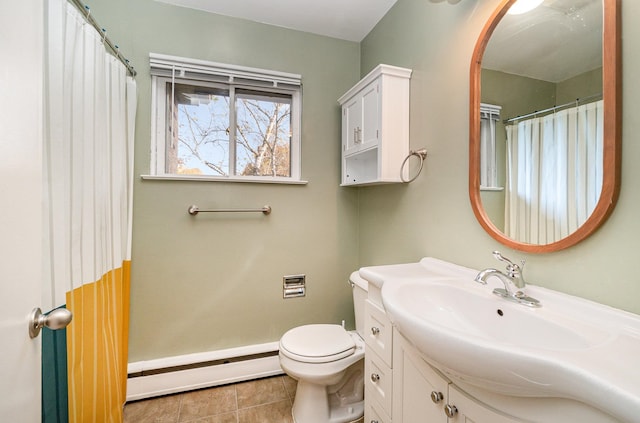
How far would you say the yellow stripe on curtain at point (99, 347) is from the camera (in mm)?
986

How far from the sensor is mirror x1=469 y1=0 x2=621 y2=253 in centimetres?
74

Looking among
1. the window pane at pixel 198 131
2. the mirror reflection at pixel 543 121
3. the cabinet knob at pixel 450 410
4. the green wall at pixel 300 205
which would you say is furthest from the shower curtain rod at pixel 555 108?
the window pane at pixel 198 131

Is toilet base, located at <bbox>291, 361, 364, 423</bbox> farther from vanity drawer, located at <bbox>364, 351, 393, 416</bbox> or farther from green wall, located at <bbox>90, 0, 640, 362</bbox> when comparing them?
green wall, located at <bbox>90, 0, 640, 362</bbox>

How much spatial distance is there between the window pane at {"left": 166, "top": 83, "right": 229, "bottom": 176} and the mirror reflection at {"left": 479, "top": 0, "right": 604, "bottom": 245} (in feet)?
5.08

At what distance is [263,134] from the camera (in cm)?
197

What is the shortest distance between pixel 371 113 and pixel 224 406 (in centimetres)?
191

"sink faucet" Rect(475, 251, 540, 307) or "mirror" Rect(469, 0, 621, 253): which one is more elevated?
"mirror" Rect(469, 0, 621, 253)

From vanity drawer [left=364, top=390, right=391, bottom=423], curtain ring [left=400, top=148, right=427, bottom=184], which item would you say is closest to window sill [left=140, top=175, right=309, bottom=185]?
curtain ring [left=400, top=148, right=427, bottom=184]

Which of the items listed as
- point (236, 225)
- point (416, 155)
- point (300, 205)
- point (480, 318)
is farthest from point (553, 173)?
point (236, 225)

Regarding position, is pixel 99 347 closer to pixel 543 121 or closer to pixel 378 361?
pixel 378 361

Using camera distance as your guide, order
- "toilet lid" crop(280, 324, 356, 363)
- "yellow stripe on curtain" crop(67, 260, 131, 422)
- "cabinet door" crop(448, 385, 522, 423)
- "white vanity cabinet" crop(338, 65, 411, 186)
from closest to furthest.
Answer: "cabinet door" crop(448, 385, 522, 423) < "yellow stripe on curtain" crop(67, 260, 131, 422) < "toilet lid" crop(280, 324, 356, 363) < "white vanity cabinet" crop(338, 65, 411, 186)

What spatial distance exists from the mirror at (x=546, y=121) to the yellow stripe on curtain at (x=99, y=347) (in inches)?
62.3

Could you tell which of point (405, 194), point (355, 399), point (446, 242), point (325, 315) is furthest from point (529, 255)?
point (325, 315)

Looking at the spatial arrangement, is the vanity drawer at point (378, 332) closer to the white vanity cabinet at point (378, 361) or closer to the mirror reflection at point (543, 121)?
the white vanity cabinet at point (378, 361)
